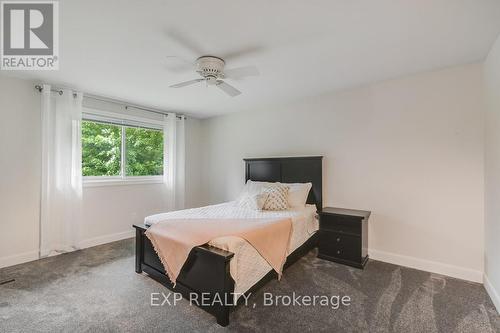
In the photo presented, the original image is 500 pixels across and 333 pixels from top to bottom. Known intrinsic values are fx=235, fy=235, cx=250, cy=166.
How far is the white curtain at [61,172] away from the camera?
9.86ft

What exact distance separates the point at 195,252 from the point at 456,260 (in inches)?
109

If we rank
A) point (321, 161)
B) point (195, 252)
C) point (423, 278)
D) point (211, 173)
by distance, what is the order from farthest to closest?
point (211, 173) → point (321, 161) → point (423, 278) → point (195, 252)

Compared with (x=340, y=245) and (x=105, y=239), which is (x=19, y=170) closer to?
(x=105, y=239)

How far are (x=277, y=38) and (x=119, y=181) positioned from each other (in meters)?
3.28

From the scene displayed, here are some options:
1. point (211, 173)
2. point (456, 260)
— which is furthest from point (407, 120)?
point (211, 173)

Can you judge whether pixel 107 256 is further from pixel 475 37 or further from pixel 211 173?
pixel 475 37

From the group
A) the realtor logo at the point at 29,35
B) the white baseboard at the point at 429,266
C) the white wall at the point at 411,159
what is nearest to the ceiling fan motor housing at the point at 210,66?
the realtor logo at the point at 29,35

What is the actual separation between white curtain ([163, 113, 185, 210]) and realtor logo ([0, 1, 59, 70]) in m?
2.00

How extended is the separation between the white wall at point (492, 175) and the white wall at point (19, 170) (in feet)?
16.2

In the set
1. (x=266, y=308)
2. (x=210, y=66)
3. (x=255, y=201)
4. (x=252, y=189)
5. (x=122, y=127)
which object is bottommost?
(x=266, y=308)

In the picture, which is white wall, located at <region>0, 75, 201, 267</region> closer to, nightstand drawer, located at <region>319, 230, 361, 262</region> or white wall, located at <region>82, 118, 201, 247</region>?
white wall, located at <region>82, 118, 201, 247</region>

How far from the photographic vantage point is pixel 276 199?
316 centimetres

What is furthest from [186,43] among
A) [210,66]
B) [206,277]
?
[206,277]

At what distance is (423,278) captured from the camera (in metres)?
2.49
